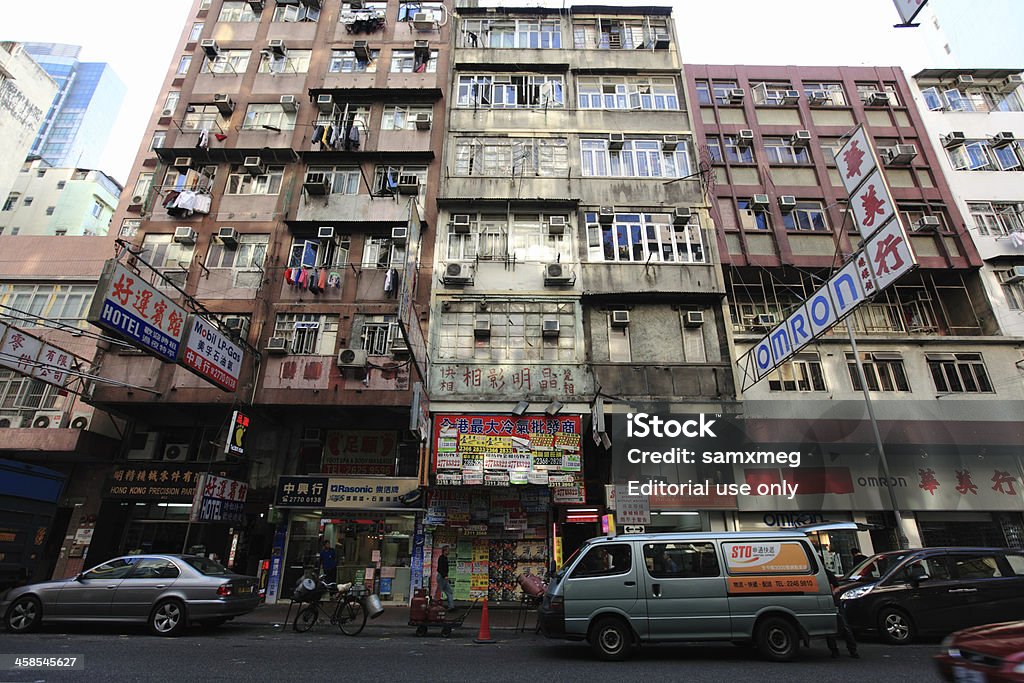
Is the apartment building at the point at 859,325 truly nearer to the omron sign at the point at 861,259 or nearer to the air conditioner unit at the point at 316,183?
the omron sign at the point at 861,259

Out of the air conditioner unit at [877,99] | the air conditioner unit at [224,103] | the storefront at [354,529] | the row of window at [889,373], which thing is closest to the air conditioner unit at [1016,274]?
the row of window at [889,373]

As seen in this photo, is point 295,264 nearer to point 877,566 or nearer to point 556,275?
point 556,275

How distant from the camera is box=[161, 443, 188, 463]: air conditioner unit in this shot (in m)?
17.6

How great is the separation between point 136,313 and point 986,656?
52.0 ft

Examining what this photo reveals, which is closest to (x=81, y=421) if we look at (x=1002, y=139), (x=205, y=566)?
(x=205, y=566)

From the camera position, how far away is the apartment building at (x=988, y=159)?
68.4ft

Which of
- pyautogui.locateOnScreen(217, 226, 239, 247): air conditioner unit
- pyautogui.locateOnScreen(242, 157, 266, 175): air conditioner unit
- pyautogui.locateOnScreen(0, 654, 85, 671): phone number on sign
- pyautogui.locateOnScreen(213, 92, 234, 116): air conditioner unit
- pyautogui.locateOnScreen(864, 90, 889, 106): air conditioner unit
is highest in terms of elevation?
pyautogui.locateOnScreen(864, 90, 889, 106): air conditioner unit

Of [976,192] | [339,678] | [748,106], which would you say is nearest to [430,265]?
[339,678]

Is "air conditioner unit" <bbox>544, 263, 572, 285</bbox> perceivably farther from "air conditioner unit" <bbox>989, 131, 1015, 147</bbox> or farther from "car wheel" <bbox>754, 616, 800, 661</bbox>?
"air conditioner unit" <bbox>989, 131, 1015, 147</bbox>

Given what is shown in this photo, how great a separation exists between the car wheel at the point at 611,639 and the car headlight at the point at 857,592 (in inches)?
190

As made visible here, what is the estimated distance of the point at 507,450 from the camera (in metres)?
15.8

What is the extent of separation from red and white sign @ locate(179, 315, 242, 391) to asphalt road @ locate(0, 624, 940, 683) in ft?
21.3

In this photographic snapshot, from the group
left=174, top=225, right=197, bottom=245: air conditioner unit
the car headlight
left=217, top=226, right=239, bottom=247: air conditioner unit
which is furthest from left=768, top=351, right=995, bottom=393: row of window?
left=174, top=225, right=197, bottom=245: air conditioner unit

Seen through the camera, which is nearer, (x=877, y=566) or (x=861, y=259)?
(x=877, y=566)
